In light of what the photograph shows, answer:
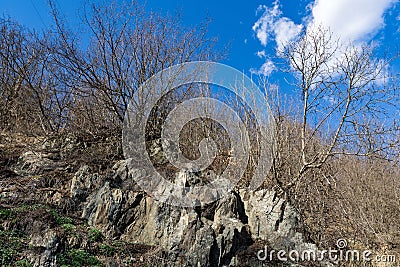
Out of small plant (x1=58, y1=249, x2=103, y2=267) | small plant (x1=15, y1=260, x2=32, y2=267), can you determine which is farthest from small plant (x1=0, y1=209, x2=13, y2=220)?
small plant (x1=58, y1=249, x2=103, y2=267)

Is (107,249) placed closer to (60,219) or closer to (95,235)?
(95,235)

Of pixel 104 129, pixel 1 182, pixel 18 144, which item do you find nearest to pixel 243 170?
pixel 104 129

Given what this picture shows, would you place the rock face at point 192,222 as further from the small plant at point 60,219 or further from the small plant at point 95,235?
the small plant at point 60,219

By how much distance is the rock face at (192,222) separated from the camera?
202 inches

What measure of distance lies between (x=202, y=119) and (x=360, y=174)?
14.4ft

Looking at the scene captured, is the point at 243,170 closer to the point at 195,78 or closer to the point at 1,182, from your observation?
the point at 195,78

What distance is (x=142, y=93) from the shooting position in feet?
26.9

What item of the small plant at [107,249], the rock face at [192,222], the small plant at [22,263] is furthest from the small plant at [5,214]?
the small plant at [107,249]

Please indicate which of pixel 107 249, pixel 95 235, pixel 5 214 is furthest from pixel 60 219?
pixel 107 249

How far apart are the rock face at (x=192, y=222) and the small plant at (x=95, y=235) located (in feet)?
0.50

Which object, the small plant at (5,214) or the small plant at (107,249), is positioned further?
the small plant at (5,214)

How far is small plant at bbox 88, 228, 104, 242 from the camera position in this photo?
5327 mm

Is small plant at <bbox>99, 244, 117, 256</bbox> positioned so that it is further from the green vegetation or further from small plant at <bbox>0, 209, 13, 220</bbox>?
small plant at <bbox>0, 209, 13, 220</bbox>

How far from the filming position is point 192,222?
5551mm
